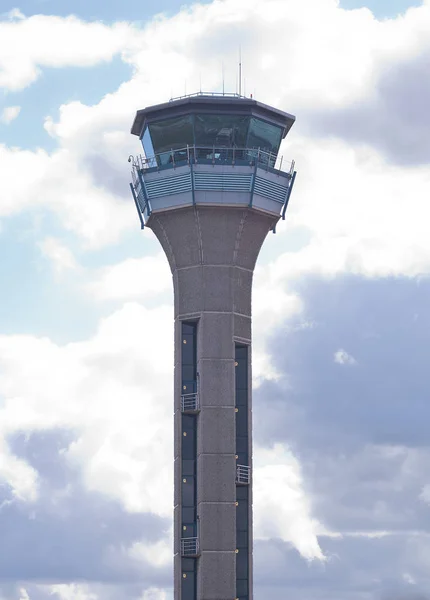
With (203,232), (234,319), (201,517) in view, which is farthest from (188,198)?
(201,517)

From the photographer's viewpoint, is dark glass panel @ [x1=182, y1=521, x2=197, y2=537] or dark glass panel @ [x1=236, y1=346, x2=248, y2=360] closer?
dark glass panel @ [x1=182, y1=521, x2=197, y2=537]

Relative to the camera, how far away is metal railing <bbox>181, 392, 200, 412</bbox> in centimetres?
10312

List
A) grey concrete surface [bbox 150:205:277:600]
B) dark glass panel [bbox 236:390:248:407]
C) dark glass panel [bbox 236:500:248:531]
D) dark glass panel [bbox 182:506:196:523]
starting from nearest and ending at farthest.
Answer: grey concrete surface [bbox 150:205:277:600] → dark glass panel [bbox 182:506:196:523] → dark glass panel [bbox 236:500:248:531] → dark glass panel [bbox 236:390:248:407]

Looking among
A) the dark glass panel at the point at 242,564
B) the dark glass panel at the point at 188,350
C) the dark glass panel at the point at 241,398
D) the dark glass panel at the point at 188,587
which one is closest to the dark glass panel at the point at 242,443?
the dark glass panel at the point at 241,398

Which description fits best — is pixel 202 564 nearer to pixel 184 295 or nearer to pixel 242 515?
pixel 242 515

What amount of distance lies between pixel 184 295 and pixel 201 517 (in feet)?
58.7

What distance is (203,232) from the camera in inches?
4146

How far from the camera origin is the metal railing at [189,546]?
100562mm

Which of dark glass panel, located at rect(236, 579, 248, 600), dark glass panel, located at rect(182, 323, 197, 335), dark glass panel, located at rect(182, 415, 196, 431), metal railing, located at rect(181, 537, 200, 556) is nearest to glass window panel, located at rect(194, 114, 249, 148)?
dark glass panel, located at rect(182, 323, 197, 335)

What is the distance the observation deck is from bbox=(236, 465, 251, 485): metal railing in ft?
68.2

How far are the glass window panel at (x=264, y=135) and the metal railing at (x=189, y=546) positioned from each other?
106 ft

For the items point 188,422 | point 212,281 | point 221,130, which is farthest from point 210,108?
point 188,422

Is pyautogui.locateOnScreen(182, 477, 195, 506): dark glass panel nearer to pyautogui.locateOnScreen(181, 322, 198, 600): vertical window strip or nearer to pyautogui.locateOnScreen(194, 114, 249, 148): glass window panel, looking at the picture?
pyautogui.locateOnScreen(181, 322, 198, 600): vertical window strip

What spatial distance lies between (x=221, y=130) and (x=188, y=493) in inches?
1156
